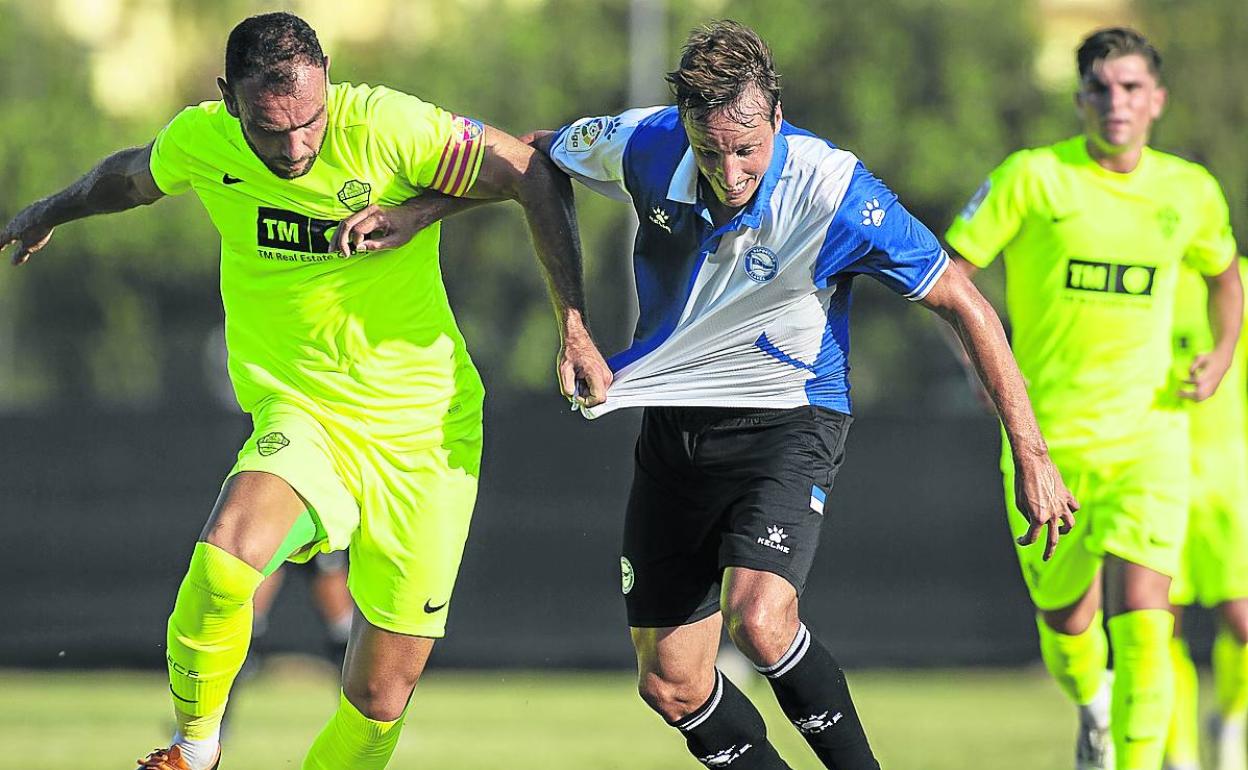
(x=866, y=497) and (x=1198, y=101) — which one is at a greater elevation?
(x=1198, y=101)

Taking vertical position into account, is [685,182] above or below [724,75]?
below

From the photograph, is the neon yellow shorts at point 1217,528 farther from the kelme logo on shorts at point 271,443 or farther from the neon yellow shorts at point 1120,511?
the kelme logo on shorts at point 271,443

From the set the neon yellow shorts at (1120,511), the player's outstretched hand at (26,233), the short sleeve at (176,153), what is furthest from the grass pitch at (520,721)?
the short sleeve at (176,153)

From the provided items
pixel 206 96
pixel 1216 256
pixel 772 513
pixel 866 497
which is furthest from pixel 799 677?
pixel 206 96

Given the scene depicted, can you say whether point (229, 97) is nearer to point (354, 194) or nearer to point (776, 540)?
point (354, 194)

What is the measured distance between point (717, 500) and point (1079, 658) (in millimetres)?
2197

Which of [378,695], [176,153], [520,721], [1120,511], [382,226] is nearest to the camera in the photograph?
[382,226]

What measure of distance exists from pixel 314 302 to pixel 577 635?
292 inches

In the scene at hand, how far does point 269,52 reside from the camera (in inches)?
200

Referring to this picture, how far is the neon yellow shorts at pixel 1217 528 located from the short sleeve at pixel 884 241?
3481 millimetres

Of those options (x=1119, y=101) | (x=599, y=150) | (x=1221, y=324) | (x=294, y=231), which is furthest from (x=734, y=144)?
(x=1221, y=324)

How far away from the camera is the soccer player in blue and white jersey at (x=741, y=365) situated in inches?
205

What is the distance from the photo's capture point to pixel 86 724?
9.91 meters

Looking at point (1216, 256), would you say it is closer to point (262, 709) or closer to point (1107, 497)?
point (1107, 497)
